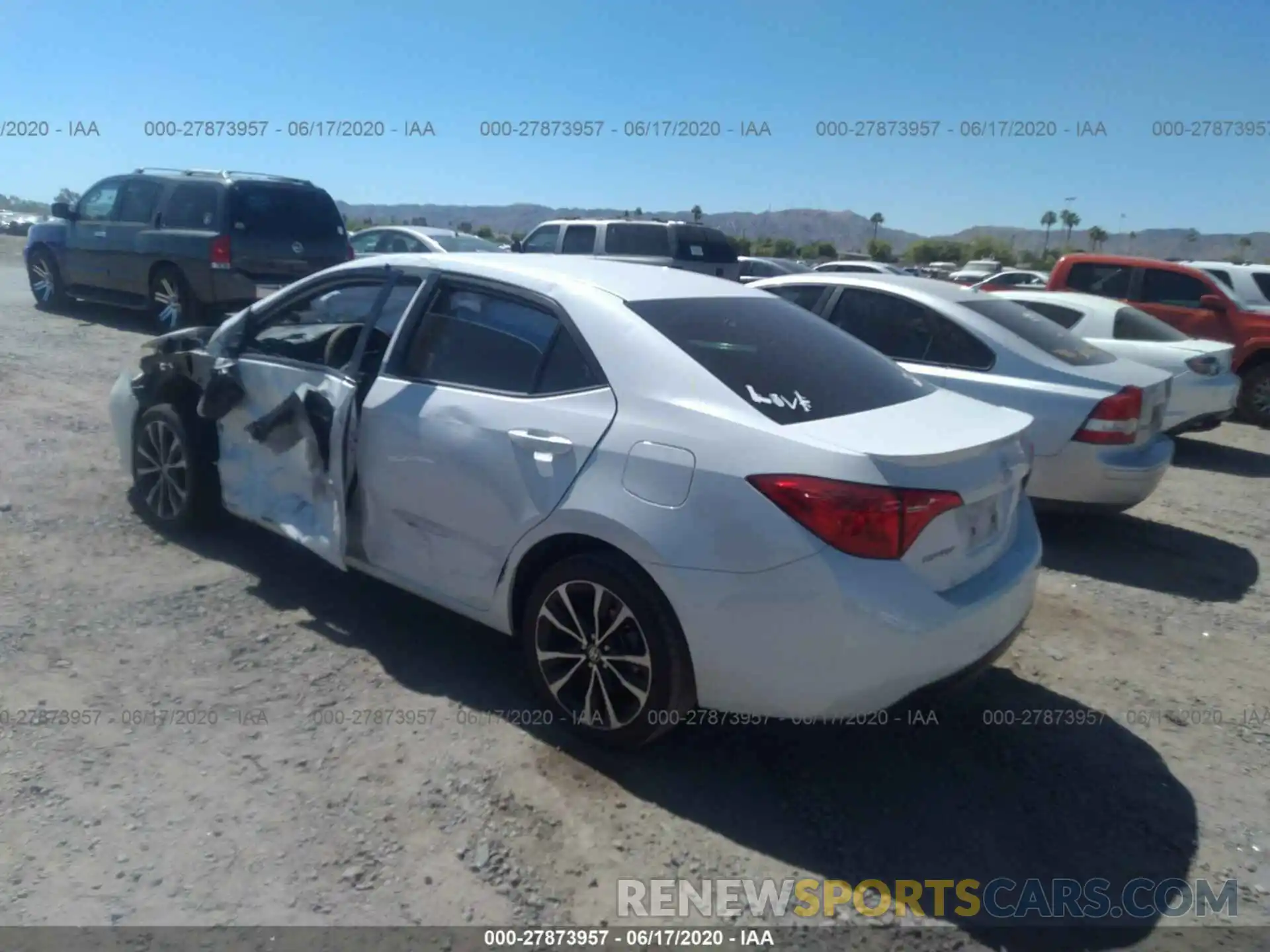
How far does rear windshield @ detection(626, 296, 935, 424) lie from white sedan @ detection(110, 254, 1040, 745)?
1cm

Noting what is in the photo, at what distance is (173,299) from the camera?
11625mm

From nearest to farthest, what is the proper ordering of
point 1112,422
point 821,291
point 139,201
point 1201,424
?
point 1112,422
point 821,291
point 1201,424
point 139,201

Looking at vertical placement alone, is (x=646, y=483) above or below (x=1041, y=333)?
below

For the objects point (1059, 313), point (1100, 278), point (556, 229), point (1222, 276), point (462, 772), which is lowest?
point (462, 772)

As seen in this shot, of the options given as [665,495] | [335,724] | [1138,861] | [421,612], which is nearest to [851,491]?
[665,495]

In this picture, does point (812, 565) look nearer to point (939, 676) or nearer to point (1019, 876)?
point (939, 676)


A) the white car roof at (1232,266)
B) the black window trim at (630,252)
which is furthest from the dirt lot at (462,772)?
the black window trim at (630,252)

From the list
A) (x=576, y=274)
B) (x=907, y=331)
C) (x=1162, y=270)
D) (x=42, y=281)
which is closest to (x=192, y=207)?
(x=42, y=281)

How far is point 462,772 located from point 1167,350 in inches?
317

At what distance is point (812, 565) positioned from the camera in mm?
3037

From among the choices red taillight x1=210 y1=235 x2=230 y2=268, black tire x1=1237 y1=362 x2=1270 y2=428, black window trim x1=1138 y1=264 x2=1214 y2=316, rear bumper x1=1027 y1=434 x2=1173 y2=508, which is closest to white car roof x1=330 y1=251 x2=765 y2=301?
rear bumper x1=1027 y1=434 x2=1173 y2=508

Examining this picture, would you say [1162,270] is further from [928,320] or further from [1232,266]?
[928,320]

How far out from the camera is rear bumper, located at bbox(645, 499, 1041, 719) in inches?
120

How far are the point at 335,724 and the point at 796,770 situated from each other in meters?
1.70
